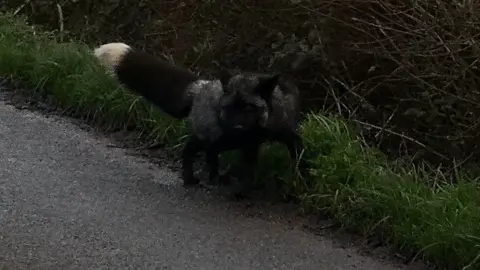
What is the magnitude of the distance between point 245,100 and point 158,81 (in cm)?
105

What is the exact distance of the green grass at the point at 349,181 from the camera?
542cm

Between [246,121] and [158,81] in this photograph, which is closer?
[246,121]

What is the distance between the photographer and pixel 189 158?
6504mm

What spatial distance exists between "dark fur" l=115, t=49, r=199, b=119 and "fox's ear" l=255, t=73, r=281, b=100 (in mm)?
763

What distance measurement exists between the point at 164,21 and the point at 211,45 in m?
0.96

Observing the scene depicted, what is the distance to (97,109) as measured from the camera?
7977 mm

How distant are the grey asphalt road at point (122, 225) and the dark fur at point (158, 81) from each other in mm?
532

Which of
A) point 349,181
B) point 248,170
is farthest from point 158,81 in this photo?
point 349,181

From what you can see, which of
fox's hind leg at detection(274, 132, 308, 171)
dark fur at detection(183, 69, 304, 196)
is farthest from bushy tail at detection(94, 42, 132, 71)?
fox's hind leg at detection(274, 132, 308, 171)

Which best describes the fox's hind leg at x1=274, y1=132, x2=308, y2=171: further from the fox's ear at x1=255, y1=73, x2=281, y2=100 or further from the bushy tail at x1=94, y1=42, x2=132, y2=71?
the bushy tail at x1=94, y1=42, x2=132, y2=71

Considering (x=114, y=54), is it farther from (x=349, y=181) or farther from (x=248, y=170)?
(x=349, y=181)

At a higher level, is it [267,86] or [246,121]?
[267,86]

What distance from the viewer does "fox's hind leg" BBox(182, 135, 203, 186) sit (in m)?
6.48

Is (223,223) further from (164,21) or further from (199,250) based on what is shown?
(164,21)
